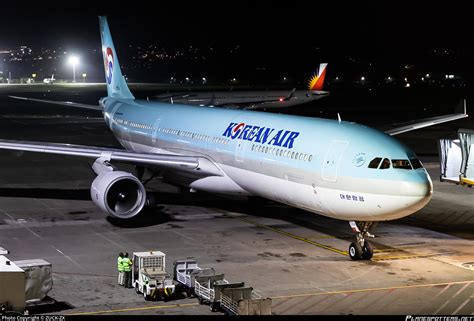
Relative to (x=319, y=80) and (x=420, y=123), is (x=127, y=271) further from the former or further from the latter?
(x=319, y=80)

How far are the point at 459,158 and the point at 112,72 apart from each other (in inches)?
673

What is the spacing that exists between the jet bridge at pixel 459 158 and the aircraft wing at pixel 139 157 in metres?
9.90

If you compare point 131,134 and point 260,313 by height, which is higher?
point 131,134

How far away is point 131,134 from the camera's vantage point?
32688mm

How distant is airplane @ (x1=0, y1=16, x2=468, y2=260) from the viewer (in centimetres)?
1964

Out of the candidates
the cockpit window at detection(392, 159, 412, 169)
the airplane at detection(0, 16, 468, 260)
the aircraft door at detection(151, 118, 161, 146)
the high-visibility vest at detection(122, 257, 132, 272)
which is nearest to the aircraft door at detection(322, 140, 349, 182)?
the airplane at detection(0, 16, 468, 260)

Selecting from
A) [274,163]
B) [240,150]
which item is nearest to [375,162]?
[274,163]

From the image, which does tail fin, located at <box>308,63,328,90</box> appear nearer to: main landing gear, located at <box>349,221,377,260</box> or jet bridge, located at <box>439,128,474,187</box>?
jet bridge, located at <box>439,128,474,187</box>

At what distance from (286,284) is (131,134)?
1606cm

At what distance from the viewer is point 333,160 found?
2048cm

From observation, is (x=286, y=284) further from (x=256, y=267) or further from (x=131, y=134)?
(x=131, y=134)

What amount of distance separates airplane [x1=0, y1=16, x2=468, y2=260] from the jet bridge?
2543 mm

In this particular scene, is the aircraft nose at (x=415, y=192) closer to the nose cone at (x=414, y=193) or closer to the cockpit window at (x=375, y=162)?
the nose cone at (x=414, y=193)

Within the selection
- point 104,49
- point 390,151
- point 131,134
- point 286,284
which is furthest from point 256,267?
point 104,49
